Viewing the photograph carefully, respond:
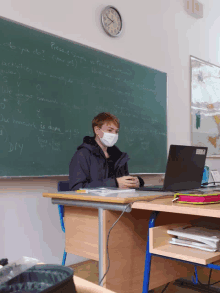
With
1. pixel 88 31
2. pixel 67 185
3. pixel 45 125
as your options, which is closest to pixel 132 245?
pixel 67 185

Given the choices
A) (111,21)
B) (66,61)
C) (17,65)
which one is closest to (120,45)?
(111,21)

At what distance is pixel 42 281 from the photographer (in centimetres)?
34

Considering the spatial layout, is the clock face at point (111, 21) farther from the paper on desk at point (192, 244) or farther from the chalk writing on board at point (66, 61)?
the paper on desk at point (192, 244)

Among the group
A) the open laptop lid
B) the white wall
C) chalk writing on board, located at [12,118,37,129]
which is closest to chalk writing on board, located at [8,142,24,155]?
chalk writing on board, located at [12,118,37,129]

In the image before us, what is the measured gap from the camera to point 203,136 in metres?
4.06

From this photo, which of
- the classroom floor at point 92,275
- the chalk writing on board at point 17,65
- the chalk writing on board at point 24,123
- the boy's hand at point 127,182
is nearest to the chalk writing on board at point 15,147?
the chalk writing on board at point 24,123

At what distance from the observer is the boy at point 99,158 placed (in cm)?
210

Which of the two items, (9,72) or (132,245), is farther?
(9,72)

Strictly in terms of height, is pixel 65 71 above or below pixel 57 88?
above

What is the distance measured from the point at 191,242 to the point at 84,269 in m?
1.44

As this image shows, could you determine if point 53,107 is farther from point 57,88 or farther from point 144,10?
point 144,10

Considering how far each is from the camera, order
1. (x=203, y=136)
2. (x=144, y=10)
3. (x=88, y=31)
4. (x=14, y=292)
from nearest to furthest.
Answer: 1. (x=14, y=292)
2. (x=88, y=31)
3. (x=144, y=10)
4. (x=203, y=136)

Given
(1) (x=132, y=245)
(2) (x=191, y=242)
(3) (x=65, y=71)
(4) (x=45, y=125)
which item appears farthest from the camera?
(3) (x=65, y=71)

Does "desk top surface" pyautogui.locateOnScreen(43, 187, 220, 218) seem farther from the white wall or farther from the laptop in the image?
the white wall
